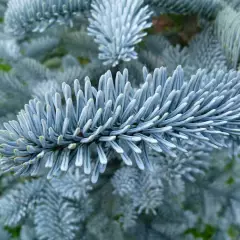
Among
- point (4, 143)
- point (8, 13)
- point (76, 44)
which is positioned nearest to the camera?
point (4, 143)

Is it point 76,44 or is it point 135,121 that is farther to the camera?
point 76,44

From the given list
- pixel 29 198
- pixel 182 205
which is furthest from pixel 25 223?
pixel 182 205

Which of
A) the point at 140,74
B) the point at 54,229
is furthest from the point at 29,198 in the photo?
the point at 140,74

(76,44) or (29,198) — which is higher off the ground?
(76,44)

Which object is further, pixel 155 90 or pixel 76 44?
pixel 76 44

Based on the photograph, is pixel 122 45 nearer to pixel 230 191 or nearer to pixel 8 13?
pixel 8 13

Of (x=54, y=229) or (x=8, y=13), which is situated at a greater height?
(x=8, y=13)

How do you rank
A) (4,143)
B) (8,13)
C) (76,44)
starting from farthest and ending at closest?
(76,44) < (8,13) < (4,143)

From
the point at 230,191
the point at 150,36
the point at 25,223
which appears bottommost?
the point at 25,223

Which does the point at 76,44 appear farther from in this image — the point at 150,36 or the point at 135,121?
the point at 135,121
